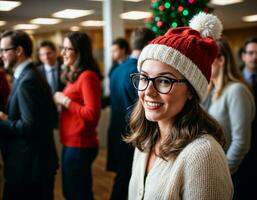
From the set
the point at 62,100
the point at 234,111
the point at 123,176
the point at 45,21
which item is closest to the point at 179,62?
the point at 234,111

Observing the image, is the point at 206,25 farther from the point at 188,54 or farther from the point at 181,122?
the point at 181,122

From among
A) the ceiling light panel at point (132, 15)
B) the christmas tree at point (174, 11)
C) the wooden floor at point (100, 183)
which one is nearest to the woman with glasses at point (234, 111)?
the christmas tree at point (174, 11)

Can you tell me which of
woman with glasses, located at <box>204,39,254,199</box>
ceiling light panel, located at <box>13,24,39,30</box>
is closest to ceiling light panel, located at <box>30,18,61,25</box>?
ceiling light panel, located at <box>13,24,39,30</box>

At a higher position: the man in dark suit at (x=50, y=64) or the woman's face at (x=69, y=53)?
the woman's face at (x=69, y=53)

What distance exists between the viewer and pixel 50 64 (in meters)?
3.72

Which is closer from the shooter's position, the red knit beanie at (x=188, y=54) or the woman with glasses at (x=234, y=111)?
the red knit beanie at (x=188, y=54)

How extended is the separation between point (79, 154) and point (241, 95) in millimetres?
1140

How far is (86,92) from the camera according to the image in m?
2.06

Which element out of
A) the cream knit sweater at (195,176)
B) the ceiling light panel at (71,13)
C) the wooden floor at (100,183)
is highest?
the ceiling light panel at (71,13)

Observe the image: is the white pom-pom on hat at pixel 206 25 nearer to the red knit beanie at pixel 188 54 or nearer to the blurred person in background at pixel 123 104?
the red knit beanie at pixel 188 54

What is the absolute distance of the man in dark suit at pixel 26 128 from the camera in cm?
182

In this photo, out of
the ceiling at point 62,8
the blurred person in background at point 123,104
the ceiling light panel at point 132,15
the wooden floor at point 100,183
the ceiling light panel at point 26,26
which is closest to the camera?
the blurred person in background at point 123,104

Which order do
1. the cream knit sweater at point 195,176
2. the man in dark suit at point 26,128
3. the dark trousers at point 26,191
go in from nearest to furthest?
the cream knit sweater at point 195,176
the man in dark suit at point 26,128
the dark trousers at point 26,191

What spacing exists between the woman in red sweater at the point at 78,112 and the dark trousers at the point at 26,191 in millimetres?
202
